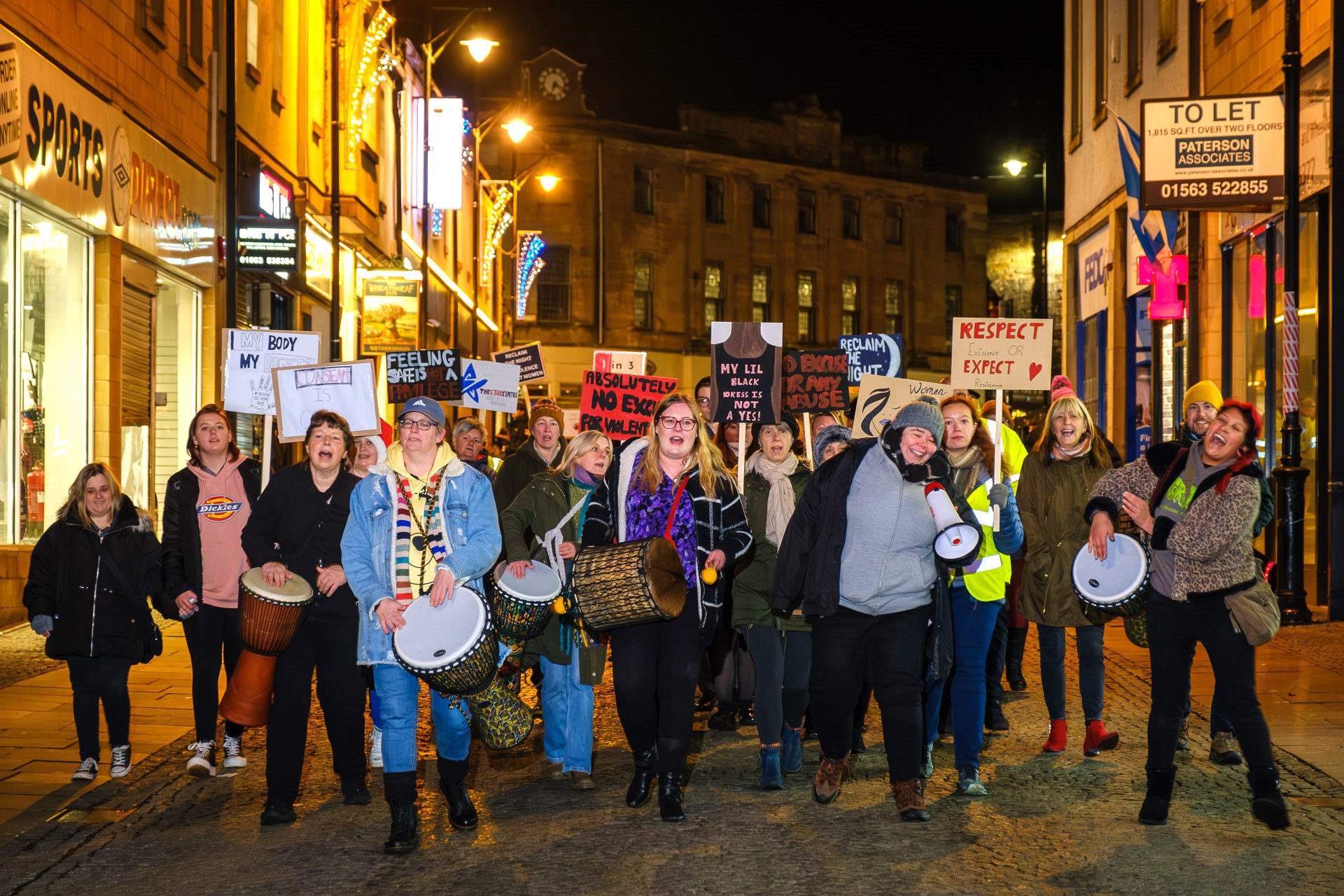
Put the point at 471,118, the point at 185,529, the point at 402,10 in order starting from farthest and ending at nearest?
the point at 471,118, the point at 402,10, the point at 185,529

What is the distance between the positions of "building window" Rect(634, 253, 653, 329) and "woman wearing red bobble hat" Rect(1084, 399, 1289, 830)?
4550 centimetres

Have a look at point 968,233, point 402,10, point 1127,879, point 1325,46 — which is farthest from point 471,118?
point 1127,879

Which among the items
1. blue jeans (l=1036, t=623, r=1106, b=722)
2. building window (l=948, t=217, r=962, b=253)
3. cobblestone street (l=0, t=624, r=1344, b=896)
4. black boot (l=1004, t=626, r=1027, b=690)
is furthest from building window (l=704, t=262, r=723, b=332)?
cobblestone street (l=0, t=624, r=1344, b=896)

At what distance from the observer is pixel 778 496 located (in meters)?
8.37

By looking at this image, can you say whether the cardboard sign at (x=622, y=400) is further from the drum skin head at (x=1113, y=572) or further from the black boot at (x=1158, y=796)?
the black boot at (x=1158, y=796)

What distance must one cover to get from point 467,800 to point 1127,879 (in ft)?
8.85

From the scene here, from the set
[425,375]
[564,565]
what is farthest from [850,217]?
[564,565]

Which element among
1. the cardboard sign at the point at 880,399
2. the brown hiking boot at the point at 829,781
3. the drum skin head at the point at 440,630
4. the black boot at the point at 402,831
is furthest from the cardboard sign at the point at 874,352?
the black boot at the point at 402,831

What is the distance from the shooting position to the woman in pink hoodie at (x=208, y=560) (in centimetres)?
788

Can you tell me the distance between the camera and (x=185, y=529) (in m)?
7.91

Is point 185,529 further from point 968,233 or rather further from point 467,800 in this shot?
point 968,233

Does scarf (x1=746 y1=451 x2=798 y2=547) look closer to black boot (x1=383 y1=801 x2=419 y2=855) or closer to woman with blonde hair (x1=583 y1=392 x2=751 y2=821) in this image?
woman with blonde hair (x1=583 y1=392 x2=751 y2=821)

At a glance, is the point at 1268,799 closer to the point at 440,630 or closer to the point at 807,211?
the point at 440,630

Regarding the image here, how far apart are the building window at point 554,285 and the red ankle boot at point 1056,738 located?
43268 mm
